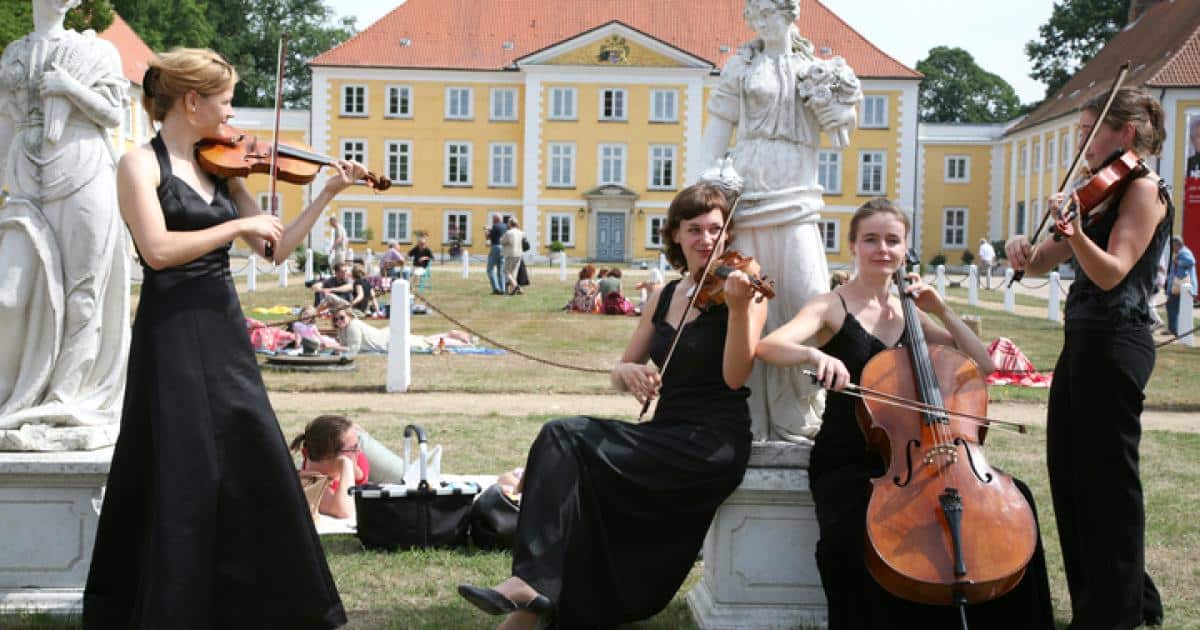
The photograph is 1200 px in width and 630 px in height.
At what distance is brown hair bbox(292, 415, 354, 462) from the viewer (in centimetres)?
618

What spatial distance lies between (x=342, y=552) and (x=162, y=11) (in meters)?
50.7

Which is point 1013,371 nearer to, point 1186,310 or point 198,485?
point 1186,310

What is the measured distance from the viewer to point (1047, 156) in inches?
1966

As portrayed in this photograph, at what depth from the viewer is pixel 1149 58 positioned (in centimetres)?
4372

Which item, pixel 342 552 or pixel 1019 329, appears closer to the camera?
pixel 342 552

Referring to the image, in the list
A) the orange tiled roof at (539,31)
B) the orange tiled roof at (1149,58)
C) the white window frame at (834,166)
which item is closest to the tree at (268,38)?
the orange tiled roof at (539,31)

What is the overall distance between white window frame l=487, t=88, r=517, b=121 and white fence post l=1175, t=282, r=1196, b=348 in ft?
126

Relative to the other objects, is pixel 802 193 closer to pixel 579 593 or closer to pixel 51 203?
pixel 579 593

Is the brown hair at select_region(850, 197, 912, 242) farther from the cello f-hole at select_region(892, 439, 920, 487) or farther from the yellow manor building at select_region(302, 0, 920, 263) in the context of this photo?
the yellow manor building at select_region(302, 0, 920, 263)

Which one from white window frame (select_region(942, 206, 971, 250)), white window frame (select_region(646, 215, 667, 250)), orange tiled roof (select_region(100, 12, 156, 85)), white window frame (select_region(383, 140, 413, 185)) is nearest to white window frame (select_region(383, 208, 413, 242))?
white window frame (select_region(383, 140, 413, 185))

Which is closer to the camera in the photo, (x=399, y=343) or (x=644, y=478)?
(x=644, y=478)

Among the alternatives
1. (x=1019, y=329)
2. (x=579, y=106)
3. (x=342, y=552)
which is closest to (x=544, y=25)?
(x=579, y=106)

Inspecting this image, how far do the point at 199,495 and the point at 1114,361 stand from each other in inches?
114

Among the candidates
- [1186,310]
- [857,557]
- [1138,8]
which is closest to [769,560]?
[857,557]
